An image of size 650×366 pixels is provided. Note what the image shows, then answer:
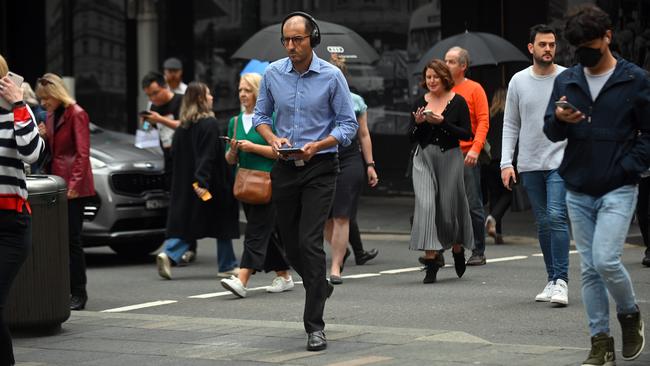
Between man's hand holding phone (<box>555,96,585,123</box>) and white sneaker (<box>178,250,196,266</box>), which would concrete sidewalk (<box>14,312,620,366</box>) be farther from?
white sneaker (<box>178,250,196,266</box>)

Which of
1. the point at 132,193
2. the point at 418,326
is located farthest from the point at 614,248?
the point at 132,193

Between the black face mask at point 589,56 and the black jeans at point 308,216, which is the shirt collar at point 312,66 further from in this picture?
the black face mask at point 589,56

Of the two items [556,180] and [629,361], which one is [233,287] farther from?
[629,361]

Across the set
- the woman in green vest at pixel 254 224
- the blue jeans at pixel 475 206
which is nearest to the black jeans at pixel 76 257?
the woman in green vest at pixel 254 224

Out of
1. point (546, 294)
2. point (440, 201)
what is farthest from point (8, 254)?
point (440, 201)

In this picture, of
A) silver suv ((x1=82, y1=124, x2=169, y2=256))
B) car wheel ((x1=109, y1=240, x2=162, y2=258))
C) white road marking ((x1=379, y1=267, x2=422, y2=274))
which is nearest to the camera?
white road marking ((x1=379, y1=267, x2=422, y2=274))

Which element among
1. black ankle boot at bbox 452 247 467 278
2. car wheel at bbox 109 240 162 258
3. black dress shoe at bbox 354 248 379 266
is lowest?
car wheel at bbox 109 240 162 258

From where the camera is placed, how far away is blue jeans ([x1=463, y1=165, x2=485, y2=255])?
13.0 m

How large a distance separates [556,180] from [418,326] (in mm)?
1460

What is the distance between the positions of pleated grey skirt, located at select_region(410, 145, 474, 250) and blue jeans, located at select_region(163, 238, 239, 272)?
7.20 feet

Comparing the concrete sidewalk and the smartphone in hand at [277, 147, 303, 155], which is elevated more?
the smartphone in hand at [277, 147, 303, 155]

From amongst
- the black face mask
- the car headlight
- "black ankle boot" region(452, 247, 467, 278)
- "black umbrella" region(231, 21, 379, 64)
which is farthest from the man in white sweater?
the car headlight

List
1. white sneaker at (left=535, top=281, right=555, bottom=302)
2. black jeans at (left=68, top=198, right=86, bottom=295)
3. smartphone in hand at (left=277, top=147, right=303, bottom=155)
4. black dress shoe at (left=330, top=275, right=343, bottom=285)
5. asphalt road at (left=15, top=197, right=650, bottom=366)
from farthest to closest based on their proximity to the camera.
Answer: black dress shoe at (left=330, top=275, right=343, bottom=285) < black jeans at (left=68, top=198, right=86, bottom=295) < white sneaker at (left=535, top=281, right=555, bottom=302) < smartphone in hand at (left=277, top=147, right=303, bottom=155) < asphalt road at (left=15, top=197, right=650, bottom=366)

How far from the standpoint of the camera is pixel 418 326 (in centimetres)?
934
